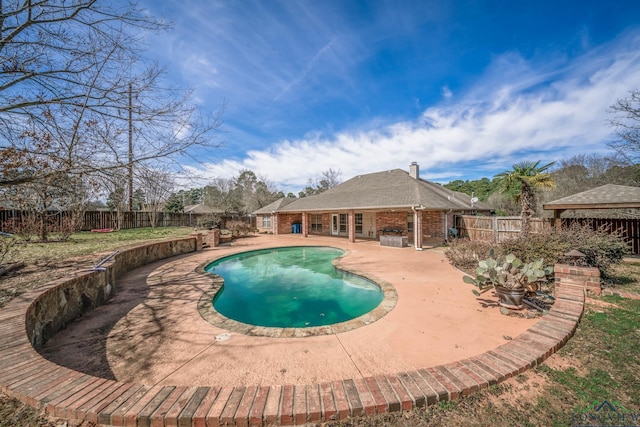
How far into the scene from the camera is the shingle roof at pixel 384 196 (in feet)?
45.8

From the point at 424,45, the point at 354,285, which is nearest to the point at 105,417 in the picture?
the point at 354,285

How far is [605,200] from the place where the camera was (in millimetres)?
9570

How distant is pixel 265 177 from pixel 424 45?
31.8 metres

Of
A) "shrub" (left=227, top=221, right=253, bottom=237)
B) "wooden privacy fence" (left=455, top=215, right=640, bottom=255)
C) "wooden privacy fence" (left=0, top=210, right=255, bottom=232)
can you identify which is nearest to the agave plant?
"wooden privacy fence" (left=455, top=215, right=640, bottom=255)

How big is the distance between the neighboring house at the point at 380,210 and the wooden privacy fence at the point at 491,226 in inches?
36.3

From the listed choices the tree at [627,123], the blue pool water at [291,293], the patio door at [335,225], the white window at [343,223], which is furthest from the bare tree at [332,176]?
the tree at [627,123]

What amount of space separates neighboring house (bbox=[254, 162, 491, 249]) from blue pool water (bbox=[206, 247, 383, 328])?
18.0ft

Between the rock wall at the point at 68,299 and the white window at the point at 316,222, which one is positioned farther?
the white window at the point at 316,222

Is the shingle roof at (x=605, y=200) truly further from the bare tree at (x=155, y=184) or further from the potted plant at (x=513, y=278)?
the bare tree at (x=155, y=184)

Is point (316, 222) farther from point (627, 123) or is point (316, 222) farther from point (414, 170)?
point (627, 123)

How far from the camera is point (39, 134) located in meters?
4.22

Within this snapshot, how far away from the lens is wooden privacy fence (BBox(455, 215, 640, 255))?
9.36 m

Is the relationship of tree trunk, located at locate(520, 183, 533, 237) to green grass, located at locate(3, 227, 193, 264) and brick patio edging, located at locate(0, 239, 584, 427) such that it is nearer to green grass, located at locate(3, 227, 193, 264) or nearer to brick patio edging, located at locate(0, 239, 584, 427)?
brick patio edging, located at locate(0, 239, 584, 427)

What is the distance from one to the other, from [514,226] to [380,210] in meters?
7.56
